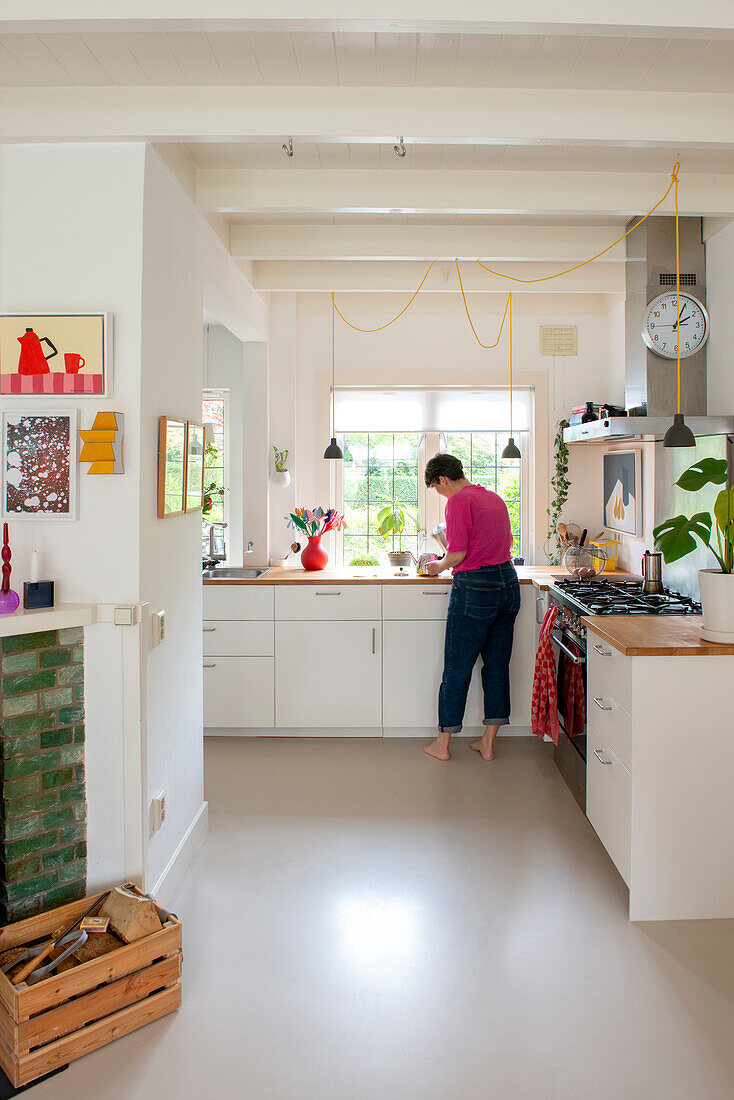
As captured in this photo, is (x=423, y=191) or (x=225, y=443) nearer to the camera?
(x=423, y=191)

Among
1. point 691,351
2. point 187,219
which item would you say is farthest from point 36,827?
point 691,351

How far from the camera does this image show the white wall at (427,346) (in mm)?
5090

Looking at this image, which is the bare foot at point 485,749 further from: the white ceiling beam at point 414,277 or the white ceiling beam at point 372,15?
the white ceiling beam at point 372,15

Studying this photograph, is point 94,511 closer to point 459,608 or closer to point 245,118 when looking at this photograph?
point 245,118

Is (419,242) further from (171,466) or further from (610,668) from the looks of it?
(610,668)

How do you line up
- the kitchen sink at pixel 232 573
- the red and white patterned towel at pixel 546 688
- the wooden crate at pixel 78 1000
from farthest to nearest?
the kitchen sink at pixel 232 573, the red and white patterned towel at pixel 546 688, the wooden crate at pixel 78 1000

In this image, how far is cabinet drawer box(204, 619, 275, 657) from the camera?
14.3ft

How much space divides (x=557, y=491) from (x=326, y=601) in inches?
67.8

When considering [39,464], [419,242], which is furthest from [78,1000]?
[419,242]

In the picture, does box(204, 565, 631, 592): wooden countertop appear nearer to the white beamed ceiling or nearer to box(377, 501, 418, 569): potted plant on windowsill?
box(377, 501, 418, 569): potted plant on windowsill

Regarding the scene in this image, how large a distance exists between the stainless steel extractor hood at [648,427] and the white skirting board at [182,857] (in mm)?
2357

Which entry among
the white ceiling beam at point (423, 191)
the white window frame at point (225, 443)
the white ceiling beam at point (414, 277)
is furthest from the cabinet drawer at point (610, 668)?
the white window frame at point (225, 443)

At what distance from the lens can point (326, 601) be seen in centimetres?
437

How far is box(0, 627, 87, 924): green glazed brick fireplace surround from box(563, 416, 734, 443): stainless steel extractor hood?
2370 millimetres
